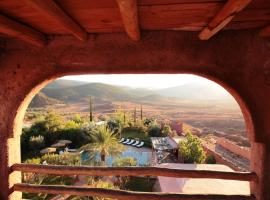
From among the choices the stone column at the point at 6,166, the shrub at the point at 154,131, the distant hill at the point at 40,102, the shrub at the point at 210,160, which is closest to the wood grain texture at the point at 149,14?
the stone column at the point at 6,166

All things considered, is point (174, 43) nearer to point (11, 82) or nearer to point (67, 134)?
point (11, 82)

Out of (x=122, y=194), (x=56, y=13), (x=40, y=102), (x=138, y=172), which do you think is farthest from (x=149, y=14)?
(x=40, y=102)

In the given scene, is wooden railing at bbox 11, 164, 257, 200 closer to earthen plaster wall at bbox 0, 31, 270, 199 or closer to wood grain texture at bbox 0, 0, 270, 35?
earthen plaster wall at bbox 0, 31, 270, 199

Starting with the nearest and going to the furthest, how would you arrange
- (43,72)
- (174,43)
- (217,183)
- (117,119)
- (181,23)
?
(181,23)
(174,43)
(43,72)
(217,183)
(117,119)

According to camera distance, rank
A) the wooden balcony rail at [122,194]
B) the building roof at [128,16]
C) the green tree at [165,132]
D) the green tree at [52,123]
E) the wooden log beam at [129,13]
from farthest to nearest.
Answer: the green tree at [165,132], the green tree at [52,123], the wooden balcony rail at [122,194], the building roof at [128,16], the wooden log beam at [129,13]

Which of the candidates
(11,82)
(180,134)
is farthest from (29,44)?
(180,134)

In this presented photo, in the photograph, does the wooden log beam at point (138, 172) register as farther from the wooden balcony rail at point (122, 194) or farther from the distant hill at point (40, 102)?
the distant hill at point (40, 102)
